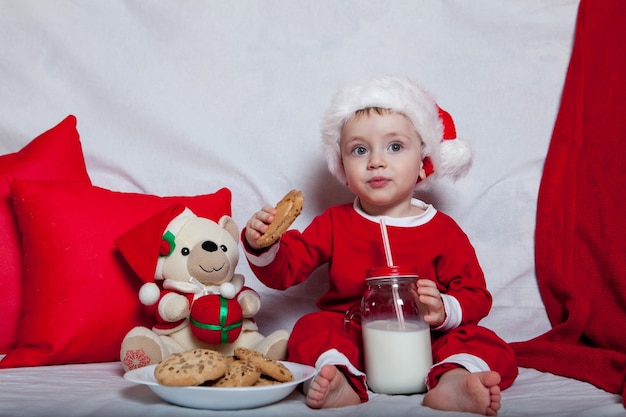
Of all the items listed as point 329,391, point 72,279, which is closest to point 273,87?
point 72,279

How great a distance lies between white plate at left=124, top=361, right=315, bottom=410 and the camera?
0.92 metres

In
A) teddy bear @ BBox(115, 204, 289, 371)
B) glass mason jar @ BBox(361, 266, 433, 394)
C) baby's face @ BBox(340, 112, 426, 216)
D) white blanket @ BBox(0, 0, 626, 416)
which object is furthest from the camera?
white blanket @ BBox(0, 0, 626, 416)

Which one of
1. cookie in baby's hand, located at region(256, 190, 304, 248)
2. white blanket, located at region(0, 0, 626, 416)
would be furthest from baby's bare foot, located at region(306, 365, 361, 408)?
white blanket, located at region(0, 0, 626, 416)

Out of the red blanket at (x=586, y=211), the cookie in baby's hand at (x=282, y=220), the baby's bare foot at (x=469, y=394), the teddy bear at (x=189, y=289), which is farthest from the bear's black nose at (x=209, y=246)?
the red blanket at (x=586, y=211)

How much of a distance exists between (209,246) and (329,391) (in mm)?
A: 409

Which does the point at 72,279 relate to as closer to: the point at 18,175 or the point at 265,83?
the point at 18,175

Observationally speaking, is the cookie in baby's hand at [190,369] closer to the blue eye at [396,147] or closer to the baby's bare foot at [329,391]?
the baby's bare foot at [329,391]

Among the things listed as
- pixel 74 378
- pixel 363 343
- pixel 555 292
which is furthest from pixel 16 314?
pixel 555 292

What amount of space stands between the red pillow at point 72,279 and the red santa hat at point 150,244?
62 mm

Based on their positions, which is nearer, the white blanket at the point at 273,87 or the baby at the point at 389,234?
the baby at the point at 389,234

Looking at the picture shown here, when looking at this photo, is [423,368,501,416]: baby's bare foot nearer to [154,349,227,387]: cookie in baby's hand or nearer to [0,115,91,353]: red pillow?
[154,349,227,387]: cookie in baby's hand

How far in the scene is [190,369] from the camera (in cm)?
93

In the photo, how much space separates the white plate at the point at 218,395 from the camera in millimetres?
917

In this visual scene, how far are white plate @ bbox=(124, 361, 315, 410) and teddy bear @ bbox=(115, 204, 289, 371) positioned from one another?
0.83 feet
